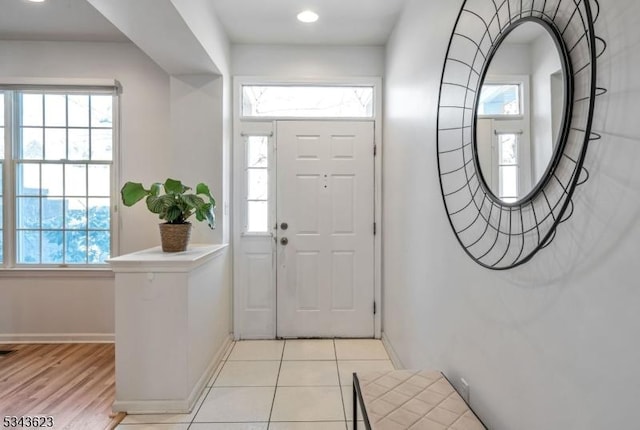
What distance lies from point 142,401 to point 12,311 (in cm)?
206

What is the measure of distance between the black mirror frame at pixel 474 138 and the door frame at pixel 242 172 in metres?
1.56

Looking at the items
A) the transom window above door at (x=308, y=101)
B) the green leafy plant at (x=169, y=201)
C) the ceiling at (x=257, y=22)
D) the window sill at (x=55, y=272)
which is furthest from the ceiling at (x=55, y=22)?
the window sill at (x=55, y=272)

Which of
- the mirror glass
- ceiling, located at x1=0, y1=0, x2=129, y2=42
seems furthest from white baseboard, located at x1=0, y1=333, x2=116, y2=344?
the mirror glass

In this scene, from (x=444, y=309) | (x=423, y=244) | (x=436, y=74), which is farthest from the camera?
(x=423, y=244)

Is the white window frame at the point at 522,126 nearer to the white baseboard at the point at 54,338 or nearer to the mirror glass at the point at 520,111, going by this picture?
the mirror glass at the point at 520,111

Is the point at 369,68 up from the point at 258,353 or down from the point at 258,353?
up

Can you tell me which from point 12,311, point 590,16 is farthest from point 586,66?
point 12,311

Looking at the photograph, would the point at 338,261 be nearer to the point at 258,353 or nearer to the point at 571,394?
the point at 258,353

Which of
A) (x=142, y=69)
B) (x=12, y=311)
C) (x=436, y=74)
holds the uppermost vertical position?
(x=142, y=69)

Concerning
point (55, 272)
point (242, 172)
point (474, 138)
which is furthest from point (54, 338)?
point (474, 138)

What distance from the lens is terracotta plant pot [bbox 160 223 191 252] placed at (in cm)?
236

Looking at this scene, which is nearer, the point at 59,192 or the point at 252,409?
the point at 252,409

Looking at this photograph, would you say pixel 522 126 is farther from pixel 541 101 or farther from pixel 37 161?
pixel 37 161

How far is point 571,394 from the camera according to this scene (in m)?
0.86
